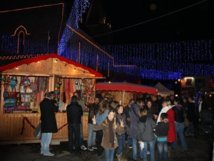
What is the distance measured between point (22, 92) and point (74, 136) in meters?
3.49

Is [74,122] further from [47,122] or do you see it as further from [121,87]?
[121,87]

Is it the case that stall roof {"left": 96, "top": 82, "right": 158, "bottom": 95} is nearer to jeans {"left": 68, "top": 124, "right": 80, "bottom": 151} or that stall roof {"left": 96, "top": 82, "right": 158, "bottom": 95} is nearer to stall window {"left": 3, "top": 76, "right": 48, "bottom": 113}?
stall window {"left": 3, "top": 76, "right": 48, "bottom": 113}

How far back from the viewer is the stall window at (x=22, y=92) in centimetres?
1272

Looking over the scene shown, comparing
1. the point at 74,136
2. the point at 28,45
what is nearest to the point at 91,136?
the point at 74,136

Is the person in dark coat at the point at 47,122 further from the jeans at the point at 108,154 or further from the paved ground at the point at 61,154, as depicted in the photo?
the jeans at the point at 108,154

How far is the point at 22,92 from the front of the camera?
43.9ft

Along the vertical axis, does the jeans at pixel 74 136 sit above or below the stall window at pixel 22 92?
below

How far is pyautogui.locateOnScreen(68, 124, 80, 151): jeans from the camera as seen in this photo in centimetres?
1123

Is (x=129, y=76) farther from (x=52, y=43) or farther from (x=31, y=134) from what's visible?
(x=31, y=134)

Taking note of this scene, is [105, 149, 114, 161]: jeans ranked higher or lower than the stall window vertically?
lower

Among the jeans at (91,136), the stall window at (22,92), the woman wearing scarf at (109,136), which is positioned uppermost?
the stall window at (22,92)

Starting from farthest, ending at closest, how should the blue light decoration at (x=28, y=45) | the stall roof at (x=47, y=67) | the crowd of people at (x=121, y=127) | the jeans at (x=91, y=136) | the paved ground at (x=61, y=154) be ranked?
the blue light decoration at (x=28, y=45)
the stall roof at (x=47, y=67)
the jeans at (x=91, y=136)
the paved ground at (x=61, y=154)
the crowd of people at (x=121, y=127)

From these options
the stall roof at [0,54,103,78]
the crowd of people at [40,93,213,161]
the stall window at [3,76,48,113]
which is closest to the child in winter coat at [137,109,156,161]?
the crowd of people at [40,93,213,161]

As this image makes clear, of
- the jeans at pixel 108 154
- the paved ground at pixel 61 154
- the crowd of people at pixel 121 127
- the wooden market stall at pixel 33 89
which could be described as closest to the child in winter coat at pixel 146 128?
the crowd of people at pixel 121 127
